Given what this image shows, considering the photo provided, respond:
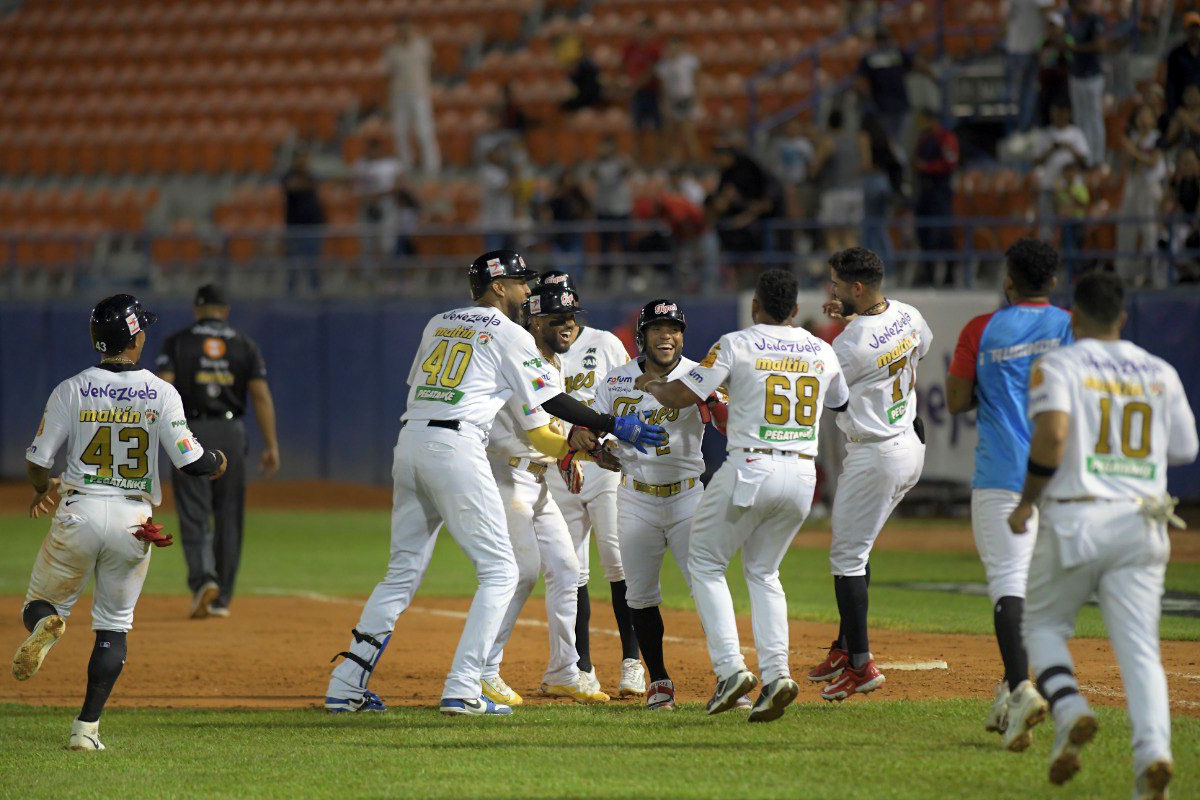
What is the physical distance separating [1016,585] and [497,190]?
631 inches

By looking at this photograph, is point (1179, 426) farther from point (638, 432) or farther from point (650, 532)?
point (650, 532)

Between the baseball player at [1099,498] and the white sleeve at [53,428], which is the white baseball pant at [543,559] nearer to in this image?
the white sleeve at [53,428]

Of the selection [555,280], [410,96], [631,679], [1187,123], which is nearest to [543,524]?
[631,679]

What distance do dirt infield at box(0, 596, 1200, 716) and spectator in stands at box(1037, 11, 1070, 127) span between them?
31.6 ft

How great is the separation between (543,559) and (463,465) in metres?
1.01

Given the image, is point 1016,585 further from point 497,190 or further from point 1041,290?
point 497,190

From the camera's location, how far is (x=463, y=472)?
7770 mm

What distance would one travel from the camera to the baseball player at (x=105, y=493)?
7.27 meters

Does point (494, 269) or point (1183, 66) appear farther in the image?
point (1183, 66)

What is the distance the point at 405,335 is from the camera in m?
21.3

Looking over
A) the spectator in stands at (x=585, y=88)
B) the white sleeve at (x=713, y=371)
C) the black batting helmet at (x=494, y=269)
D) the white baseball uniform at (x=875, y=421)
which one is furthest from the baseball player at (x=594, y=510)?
the spectator in stands at (x=585, y=88)

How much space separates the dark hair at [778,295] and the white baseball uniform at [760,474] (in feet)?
→ 0.24

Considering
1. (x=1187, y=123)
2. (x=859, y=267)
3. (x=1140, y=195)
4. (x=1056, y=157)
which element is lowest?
(x=859, y=267)

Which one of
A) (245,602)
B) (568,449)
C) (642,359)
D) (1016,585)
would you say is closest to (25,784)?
(568,449)
